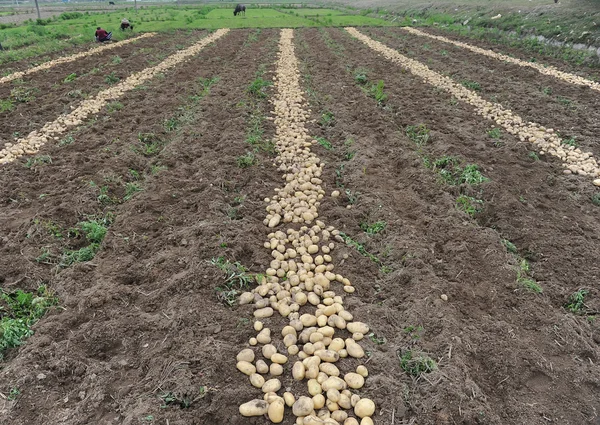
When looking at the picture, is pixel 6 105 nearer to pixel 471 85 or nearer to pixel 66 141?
pixel 66 141

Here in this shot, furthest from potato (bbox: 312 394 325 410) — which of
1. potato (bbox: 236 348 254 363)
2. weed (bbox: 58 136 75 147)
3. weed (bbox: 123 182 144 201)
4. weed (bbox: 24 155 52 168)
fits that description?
weed (bbox: 58 136 75 147)

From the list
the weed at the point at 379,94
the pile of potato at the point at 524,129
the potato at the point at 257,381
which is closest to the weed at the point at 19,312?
the potato at the point at 257,381

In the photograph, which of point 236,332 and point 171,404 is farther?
point 236,332

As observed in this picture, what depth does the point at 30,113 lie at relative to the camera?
8539 mm

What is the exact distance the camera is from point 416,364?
3.04 meters

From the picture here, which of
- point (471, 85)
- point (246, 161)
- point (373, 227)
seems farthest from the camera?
point (471, 85)

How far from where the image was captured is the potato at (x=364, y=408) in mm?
2657

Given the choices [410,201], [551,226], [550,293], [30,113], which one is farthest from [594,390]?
[30,113]

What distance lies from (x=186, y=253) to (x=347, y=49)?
49.1 feet

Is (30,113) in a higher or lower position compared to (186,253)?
higher

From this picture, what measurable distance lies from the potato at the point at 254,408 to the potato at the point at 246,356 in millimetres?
396

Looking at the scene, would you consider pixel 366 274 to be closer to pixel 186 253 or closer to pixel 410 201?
pixel 410 201

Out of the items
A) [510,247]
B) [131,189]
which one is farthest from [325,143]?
[510,247]

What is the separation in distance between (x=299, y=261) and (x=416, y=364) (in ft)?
5.72
